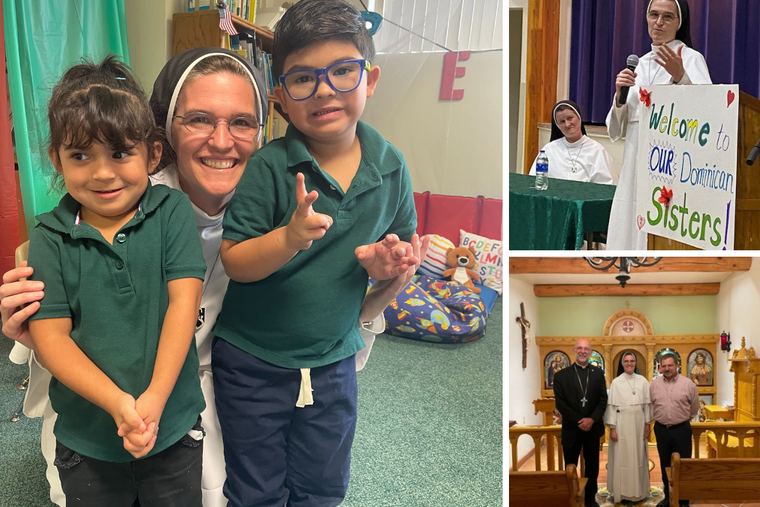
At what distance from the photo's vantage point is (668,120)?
69.7 inches

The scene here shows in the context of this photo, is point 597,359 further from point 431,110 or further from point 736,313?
point 431,110

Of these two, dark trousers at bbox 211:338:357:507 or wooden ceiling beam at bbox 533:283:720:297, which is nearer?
dark trousers at bbox 211:338:357:507

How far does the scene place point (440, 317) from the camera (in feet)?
8.25

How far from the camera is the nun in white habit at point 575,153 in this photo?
3.17 m

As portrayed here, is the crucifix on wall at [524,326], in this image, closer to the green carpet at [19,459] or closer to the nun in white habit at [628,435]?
the nun in white habit at [628,435]

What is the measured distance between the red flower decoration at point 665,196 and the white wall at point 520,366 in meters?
0.57

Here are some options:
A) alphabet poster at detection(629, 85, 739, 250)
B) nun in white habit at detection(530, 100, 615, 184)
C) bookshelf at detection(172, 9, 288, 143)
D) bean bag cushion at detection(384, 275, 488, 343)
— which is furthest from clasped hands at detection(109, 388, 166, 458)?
nun in white habit at detection(530, 100, 615, 184)

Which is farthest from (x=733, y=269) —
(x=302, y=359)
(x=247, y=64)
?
(x=247, y=64)

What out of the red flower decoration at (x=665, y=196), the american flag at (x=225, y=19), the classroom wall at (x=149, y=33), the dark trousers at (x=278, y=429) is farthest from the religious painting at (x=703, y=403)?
the classroom wall at (x=149, y=33)

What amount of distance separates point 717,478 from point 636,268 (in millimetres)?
572

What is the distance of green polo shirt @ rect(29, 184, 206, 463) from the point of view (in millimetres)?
831

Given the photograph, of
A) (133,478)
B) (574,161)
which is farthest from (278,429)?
(574,161)

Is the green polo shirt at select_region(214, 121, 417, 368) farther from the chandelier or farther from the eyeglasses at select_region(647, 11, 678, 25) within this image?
the eyeglasses at select_region(647, 11, 678, 25)

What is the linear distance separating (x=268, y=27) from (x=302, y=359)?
72cm
